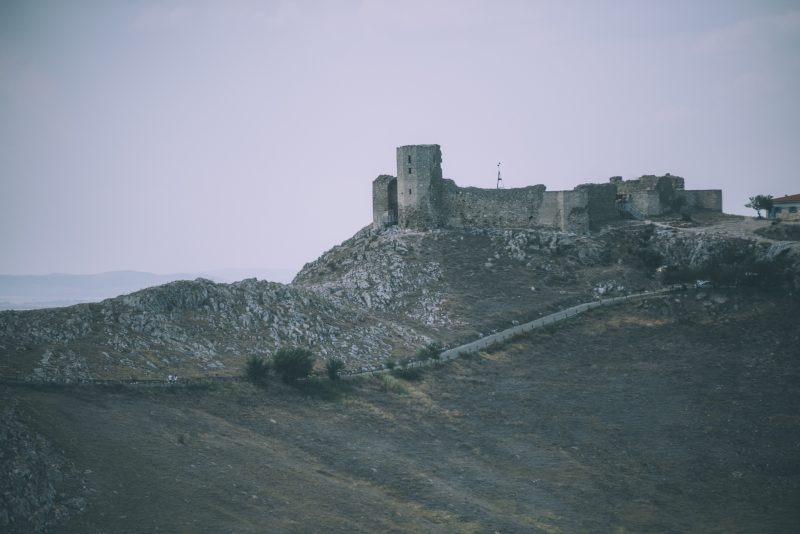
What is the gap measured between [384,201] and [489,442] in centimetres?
3795

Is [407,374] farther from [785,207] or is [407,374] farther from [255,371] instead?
[785,207]

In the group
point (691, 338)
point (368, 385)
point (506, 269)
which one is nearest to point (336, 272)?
point (506, 269)

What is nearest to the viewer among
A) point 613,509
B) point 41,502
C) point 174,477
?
point 41,502

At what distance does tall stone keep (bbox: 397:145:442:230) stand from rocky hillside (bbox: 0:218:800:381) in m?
2.05

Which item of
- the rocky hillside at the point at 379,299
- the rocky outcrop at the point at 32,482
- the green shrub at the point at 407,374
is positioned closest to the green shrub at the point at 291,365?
the rocky hillside at the point at 379,299

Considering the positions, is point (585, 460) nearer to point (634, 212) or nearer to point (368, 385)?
point (368, 385)

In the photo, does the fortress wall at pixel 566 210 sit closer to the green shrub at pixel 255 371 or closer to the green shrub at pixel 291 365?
the green shrub at pixel 291 365

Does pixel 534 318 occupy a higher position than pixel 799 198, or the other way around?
pixel 799 198

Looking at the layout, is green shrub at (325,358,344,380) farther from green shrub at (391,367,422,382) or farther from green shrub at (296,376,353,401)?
green shrub at (391,367,422,382)

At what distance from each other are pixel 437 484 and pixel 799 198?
61.1 meters

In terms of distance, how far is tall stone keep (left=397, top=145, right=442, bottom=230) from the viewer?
8344 centimetres

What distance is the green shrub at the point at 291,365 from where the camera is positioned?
185ft

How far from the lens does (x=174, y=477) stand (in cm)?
4047

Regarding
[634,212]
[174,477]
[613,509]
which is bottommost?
[613,509]
